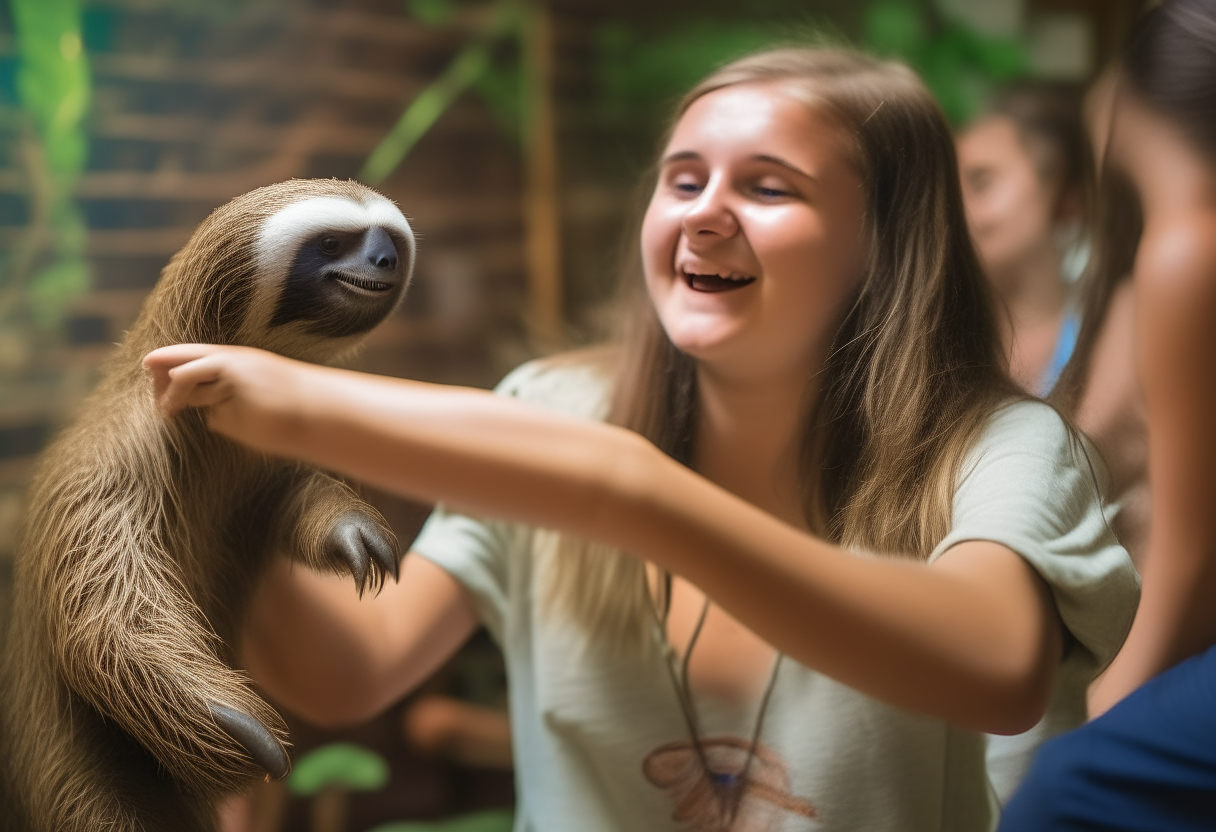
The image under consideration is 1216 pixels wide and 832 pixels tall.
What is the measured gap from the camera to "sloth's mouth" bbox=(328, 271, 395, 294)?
49cm

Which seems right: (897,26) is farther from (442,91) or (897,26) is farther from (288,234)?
(288,234)

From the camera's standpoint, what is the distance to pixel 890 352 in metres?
0.59

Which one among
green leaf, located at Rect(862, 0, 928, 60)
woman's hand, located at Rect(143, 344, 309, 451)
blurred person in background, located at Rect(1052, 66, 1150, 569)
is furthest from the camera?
green leaf, located at Rect(862, 0, 928, 60)

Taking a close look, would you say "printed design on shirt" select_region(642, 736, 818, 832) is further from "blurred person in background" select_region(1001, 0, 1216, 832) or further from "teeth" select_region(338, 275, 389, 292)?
"teeth" select_region(338, 275, 389, 292)

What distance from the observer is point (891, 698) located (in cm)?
50

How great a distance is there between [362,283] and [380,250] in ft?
0.06

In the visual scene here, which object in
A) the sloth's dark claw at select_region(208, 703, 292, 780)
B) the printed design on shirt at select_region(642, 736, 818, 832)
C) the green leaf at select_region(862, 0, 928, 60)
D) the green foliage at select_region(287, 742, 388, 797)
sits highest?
the green leaf at select_region(862, 0, 928, 60)

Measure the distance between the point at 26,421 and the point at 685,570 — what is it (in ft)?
1.30

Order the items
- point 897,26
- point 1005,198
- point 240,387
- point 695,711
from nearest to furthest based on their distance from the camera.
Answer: point 240,387, point 695,711, point 1005,198, point 897,26

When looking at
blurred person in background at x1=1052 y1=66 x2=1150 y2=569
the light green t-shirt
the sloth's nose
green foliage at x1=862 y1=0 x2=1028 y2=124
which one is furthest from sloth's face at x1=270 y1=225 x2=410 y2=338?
green foliage at x1=862 y1=0 x2=1028 y2=124

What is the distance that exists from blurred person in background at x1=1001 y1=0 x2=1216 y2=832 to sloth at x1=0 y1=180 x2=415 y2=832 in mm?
425

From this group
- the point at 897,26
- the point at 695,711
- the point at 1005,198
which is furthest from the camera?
the point at 897,26

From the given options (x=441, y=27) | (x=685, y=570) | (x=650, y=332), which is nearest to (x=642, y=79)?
(x=441, y=27)

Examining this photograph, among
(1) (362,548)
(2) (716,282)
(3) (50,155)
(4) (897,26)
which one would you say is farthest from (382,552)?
(4) (897,26)
